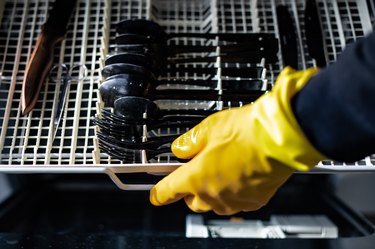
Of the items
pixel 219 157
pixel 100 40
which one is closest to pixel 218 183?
pixel 219 157

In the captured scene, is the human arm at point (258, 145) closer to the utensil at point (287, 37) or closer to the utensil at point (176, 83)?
the utensil at point (176, 83)

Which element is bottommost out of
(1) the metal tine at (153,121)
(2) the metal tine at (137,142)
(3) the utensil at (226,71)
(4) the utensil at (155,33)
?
(2) the metal tine at (137,142)

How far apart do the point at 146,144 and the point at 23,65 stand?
31 cm

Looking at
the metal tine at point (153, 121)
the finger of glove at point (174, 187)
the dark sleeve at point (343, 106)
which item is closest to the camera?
the dark sleeve at point (343, 106)

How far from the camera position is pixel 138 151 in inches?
27.5

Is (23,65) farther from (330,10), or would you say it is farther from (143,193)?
(330,10)

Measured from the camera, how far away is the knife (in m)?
0.76

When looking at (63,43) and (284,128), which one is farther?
(63,43)

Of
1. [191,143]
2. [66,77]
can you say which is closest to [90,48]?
[66,77]

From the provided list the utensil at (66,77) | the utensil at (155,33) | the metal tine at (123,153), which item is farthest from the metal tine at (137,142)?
the utensil at (155,33)

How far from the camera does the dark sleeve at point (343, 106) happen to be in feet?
1.49

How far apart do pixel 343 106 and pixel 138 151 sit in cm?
33

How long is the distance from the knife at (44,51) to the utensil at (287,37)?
400mm

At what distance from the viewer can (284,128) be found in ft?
1.66
